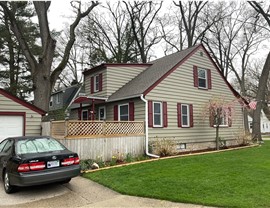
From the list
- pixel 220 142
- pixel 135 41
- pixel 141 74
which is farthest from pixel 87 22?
pixel 220 142

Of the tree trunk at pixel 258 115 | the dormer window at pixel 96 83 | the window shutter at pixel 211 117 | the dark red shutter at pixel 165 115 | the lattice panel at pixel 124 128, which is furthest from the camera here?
the tree trunk at pixel 258 115

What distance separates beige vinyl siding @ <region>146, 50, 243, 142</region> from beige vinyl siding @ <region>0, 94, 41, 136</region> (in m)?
5.68

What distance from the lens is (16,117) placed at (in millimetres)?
12039

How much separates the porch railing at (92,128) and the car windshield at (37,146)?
3219 mm

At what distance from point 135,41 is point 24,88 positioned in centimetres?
1397

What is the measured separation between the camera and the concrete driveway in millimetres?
5777

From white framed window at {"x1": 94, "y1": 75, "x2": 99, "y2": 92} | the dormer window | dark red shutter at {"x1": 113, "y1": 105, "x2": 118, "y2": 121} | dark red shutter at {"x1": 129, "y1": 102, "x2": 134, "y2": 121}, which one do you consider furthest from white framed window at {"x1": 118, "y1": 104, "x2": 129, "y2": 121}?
white framed window at {"x1": 94, "y1": 75, "x2": 99, "y2": 92}

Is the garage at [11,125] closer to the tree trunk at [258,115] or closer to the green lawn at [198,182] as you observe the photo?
the green lawn at [198,182]

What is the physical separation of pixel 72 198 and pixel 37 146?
5.87 feet

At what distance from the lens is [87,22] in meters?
31.5

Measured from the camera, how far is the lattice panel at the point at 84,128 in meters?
10.9

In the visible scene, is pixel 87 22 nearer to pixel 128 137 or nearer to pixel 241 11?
pixel 241 11

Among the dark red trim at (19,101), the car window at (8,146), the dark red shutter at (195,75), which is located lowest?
the car window at (8,146)

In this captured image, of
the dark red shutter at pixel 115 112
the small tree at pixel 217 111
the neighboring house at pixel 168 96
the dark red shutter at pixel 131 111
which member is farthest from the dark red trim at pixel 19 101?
the small tree at pixel 217 111
